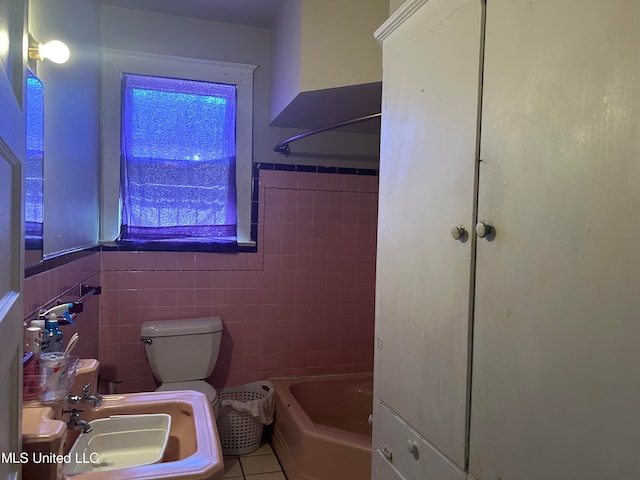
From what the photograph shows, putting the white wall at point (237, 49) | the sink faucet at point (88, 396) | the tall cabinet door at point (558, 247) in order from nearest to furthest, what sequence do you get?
the tall cabinet door at point (558, 247)
the sink faucet at point (88, 396)
the white wall at point (237, 49)

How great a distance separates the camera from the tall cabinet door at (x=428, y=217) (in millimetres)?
1012

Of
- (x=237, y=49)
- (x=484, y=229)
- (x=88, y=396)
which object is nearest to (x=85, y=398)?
(x=88, y=396)

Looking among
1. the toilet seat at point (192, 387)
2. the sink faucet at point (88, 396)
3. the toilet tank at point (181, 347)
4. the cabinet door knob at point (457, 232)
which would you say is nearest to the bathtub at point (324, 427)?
the toilet seat at point (192, 387)

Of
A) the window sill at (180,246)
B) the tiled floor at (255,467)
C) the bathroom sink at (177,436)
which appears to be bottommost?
the tiled floor at (255,467)

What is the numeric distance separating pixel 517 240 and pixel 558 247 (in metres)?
0.09

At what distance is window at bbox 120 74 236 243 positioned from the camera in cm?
262

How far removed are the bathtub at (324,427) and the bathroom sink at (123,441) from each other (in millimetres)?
1041

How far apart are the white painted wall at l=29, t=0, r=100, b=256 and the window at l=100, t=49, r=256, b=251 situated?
0.13 metres

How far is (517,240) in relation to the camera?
33.9 inches

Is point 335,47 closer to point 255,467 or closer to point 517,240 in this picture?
point 517,240

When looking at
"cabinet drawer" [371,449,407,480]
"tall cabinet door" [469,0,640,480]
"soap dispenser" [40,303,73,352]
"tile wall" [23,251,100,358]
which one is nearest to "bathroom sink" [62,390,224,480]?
"soap dispenser" [40,303,73,352]

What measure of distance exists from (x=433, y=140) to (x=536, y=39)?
342 mm

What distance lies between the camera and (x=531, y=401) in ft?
2.70

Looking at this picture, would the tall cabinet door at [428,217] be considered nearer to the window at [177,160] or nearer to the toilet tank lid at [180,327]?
the toilet tank lid at [180,327]
